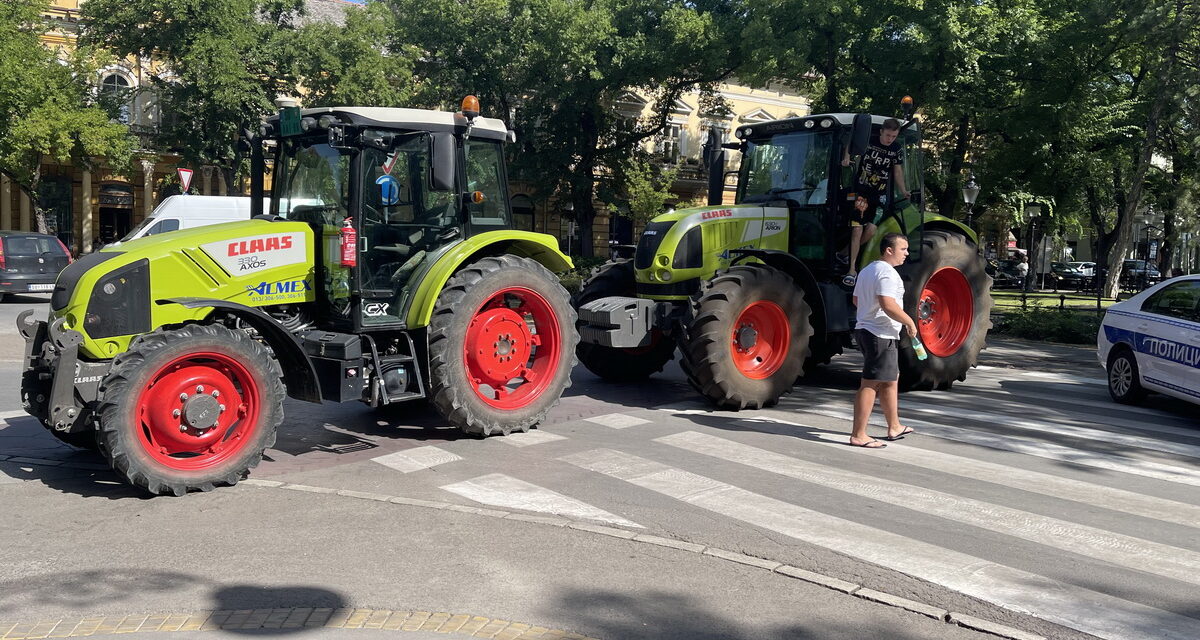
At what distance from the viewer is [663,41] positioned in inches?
1282

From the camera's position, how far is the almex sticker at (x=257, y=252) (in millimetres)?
7012

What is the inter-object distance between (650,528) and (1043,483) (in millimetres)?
3137

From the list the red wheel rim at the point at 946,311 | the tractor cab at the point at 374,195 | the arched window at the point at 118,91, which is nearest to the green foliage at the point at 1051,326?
the red wheel rim at the point at 946,311

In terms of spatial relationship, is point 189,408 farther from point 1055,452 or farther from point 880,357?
point 1055,452

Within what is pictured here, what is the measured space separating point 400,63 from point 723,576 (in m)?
31.1

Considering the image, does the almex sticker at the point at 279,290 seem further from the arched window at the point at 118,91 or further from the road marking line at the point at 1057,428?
the arched window at the point at 118,91

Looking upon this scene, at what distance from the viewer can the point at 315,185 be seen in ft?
25.7

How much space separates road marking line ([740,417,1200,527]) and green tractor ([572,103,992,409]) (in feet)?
4.97

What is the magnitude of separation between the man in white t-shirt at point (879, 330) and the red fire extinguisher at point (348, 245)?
4.21 m

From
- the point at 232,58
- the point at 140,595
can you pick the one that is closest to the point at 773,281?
the point at 140,595

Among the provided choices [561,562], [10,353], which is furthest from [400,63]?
[561,562]

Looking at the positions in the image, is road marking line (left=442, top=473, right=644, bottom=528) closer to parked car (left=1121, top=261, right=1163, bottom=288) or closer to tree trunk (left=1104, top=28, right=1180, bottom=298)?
tree trunk (left=1104, top=28, right=1180, bottom=298)

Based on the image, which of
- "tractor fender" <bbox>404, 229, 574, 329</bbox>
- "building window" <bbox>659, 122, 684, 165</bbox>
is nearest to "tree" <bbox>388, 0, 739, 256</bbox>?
"building window" <bbox>659, 122, 684, 165</bbox>

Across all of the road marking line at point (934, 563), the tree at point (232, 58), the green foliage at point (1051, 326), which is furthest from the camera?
the tree at point (232, 58)
